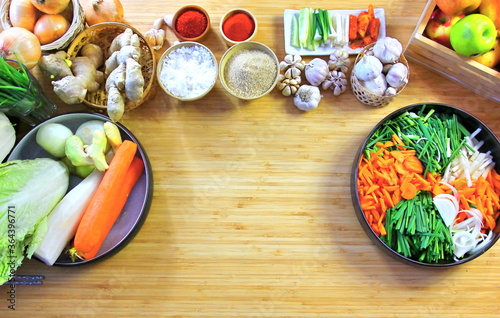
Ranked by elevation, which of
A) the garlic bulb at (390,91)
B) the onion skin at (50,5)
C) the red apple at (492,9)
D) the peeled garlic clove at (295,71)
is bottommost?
the garlic bulb at (390,91)

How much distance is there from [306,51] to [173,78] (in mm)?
446

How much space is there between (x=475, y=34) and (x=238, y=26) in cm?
70

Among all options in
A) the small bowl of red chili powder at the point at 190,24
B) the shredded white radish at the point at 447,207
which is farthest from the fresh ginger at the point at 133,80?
the shredded white radish at the point at 447,207

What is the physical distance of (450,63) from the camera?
1.23 meters

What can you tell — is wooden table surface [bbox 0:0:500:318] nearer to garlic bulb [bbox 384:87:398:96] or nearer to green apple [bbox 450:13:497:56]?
garlic bulb [bbox 384:87:398:96]

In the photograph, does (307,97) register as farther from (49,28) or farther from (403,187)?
(49,28)

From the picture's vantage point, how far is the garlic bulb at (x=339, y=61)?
1.28m

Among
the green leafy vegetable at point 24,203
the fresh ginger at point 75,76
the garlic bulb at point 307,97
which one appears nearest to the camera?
the green leafy vegetable at point 24,203

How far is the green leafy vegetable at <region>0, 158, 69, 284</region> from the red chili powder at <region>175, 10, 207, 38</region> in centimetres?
58

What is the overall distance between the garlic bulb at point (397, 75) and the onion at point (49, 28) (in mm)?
999

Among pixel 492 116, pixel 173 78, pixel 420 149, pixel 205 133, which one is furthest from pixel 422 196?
pixel 173 78

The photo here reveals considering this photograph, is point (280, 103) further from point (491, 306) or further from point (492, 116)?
point (491, 306)

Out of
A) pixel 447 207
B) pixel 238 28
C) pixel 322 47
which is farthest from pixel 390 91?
pixel 238 28

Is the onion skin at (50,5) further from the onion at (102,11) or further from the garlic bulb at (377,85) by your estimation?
→ the garlic bulb at (377,85)
